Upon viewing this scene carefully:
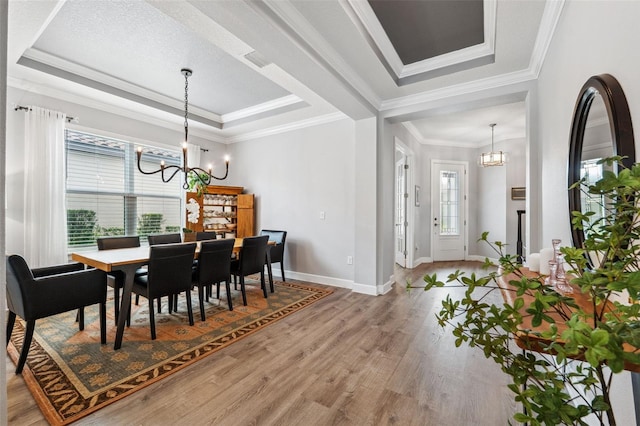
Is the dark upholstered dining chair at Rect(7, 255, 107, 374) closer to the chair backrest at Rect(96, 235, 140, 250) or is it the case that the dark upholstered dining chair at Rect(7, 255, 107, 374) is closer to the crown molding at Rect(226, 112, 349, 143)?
the chair backrest at Rect(96, 235, 140, 250)

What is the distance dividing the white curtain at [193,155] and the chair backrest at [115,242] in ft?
6.49

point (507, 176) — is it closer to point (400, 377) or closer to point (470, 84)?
→ point (470, 84)

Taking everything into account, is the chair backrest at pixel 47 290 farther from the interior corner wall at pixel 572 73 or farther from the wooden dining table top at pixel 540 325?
the interior corner wall at pixel 572 73

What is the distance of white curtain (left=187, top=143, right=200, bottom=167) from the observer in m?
4.98

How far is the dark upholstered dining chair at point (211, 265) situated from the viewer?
2.88 metres

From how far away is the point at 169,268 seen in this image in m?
2.55

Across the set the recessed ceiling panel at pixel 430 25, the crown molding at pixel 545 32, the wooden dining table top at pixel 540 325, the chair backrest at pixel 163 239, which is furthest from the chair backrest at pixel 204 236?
the crown molding at pixel 545 32

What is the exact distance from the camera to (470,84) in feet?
10.6

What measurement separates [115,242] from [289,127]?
3071 millimetres

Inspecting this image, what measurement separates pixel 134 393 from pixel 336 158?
3.62m

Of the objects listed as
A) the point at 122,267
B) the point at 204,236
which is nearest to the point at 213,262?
the point at 122,267

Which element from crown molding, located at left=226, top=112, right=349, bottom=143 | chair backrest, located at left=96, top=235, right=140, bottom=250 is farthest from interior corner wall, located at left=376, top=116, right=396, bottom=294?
chair backrest, located at left=96, top=235, right=140, bottom=250

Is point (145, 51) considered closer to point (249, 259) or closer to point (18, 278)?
point (18, 278)

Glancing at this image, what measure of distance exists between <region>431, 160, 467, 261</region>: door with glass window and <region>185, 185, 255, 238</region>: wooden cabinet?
158 inches
